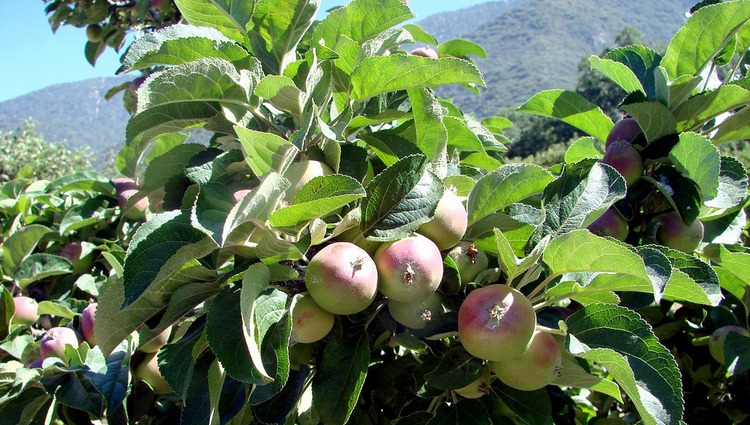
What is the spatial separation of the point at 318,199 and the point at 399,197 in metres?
0.18

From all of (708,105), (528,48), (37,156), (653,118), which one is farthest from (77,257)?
(528,48)

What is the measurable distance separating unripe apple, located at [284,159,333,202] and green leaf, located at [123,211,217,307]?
18 cm

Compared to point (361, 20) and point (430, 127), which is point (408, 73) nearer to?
point (430, 127)

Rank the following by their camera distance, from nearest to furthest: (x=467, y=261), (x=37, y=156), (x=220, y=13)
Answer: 1. (x=467, y=261)
2. (x=220, y=13)
3. (x=37, y=156)

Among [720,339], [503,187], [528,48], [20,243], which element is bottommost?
[528,48]

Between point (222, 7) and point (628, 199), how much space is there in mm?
1131

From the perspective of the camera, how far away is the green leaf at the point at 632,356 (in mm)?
1029

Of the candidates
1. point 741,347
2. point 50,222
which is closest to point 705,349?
point 741,347

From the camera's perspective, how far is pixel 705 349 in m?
1.95

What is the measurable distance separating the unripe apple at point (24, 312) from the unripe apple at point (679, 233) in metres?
2.13

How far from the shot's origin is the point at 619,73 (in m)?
1.55

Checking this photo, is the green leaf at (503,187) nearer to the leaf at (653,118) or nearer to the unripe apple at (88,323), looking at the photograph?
the leaf at (653,118)

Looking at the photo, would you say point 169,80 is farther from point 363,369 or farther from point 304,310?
point 363,369

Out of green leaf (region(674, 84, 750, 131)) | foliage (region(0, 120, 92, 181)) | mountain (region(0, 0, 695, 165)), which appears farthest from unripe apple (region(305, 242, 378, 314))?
mountain (region(0, 0, 695, 165))
